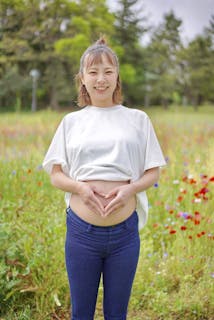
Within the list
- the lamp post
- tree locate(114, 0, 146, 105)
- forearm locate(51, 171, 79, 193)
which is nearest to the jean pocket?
forearm locate(51, 171, 79, 193)

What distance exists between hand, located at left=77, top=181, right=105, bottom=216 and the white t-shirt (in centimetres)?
4

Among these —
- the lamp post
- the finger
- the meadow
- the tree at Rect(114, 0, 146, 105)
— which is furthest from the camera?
the tree at Rect(114, 0, 146, 105)

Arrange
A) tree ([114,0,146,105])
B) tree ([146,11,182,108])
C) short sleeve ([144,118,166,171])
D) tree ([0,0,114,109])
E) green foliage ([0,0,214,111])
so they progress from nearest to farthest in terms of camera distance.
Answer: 1. short sleeve ([144,118,166,171])
2. tree ([0,0,114,109])
3. green foliage ([0,0,214,111])
4. tree ([146,11,182,108])
5. tree ([114,0,146,105])

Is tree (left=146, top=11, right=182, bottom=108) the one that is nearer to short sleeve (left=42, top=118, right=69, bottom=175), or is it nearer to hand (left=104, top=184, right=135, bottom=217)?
short sleeve (left=42, top=118, right=69, bottom=175)

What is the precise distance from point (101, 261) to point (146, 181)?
0.31 meters

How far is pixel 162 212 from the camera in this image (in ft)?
9.92

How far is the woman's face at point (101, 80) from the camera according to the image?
1.31 meters

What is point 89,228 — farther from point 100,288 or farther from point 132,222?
point 100,288

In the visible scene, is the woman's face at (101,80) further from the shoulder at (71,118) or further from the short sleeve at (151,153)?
the short sleeve at (151,153)

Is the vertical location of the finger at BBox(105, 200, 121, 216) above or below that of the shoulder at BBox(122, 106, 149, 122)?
below

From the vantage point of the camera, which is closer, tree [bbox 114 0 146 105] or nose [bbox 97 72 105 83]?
nose [bbox 97 72 105 83]

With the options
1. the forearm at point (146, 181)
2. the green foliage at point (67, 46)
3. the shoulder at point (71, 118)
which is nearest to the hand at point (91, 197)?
the forearm at point (146, 181)

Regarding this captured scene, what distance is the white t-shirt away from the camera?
1277 mm

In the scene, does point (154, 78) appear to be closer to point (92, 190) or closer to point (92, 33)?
point (92, 33)
